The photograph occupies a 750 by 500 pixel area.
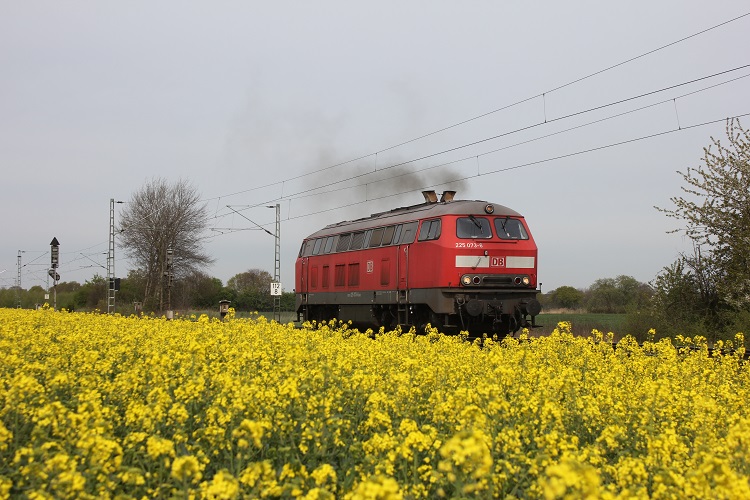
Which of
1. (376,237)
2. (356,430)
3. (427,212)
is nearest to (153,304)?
(376,237)

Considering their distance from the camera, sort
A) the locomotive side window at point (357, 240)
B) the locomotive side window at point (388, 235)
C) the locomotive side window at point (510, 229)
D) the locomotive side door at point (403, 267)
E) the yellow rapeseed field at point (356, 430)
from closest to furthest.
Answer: the yellow rapeseed field at point (356, 430), the locomotive side window at point (510, 229), the locomotive side door at point (403, 267), the locomotive side window at point (388, 235), the locomotive side window at point (357, 240)

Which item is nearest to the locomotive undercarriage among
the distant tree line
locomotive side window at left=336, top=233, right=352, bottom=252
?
locomotive side window at left=336, top=233, right=352, bottom=252

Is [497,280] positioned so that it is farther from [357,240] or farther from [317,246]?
[317,246]

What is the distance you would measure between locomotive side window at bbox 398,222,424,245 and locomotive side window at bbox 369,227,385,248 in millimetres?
1138

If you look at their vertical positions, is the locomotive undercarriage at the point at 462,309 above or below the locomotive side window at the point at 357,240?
below

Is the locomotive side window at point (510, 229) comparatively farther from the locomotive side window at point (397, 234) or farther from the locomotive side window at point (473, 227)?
the locomotive side window at point (397, 234)

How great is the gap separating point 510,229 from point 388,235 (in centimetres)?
325

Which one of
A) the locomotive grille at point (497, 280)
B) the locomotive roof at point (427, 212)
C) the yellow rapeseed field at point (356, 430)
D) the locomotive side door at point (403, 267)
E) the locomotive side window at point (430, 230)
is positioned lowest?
the yellow rapeseed field at point (356, 430)

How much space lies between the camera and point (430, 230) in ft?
56.6

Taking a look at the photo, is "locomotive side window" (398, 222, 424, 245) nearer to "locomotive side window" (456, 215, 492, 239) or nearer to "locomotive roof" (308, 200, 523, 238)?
"locomotive roof" (308, 200, 523, 238)

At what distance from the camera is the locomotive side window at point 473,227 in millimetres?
16859

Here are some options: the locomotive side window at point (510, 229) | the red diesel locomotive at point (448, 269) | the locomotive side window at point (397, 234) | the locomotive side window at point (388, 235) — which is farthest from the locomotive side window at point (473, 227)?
the locomotive side window at point (388, 235)

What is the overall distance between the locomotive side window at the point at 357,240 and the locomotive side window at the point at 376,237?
2.02 ft

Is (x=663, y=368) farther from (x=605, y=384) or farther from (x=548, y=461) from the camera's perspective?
(x=548, y=461)
